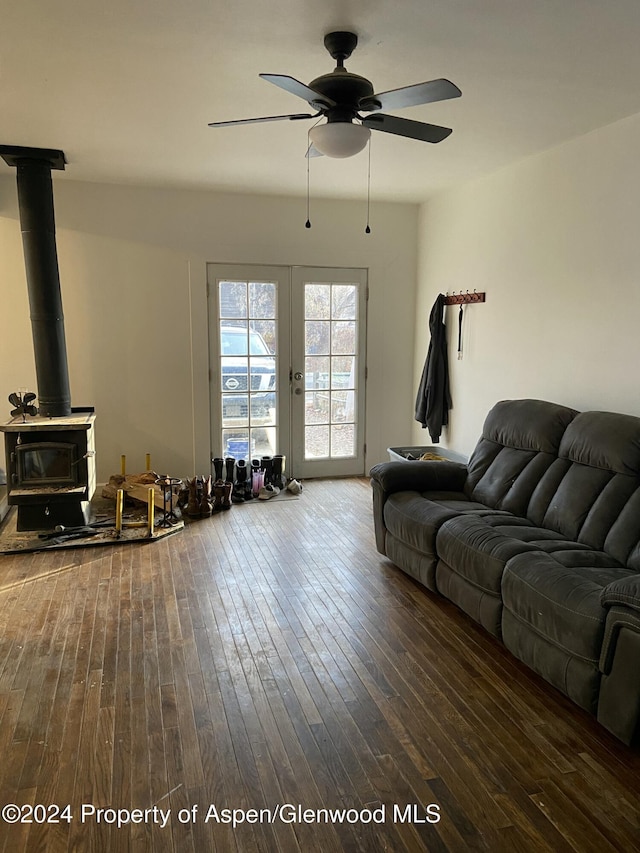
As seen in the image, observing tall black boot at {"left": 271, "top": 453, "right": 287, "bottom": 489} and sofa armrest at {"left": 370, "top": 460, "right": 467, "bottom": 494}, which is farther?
tall black boot at {"left": 271, "top": 453, "right": 287, "bottom": 489}

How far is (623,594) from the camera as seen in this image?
2.08 meters

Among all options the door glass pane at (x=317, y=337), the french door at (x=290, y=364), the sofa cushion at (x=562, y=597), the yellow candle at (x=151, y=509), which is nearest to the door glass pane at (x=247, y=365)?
the french door at (x=290, y=364)

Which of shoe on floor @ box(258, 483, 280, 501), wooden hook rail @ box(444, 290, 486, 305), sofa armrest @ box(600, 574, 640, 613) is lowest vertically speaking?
shoe on floor @ box(258, 483, 280, 501)

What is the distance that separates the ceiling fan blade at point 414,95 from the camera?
2.28m

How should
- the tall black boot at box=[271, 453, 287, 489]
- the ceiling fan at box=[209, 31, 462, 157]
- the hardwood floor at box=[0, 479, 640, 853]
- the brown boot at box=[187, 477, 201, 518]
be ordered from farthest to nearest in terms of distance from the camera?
the tall black boot at box=[271, 453, 287, 489], the brown boot at box=[187, 477, 201, 518], the ceiling fan at box=[209, 31, 462, 157], the hardwood floor at box=[0, 479, 640, 853]

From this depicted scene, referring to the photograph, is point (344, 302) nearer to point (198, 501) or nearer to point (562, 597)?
point (198, 501)

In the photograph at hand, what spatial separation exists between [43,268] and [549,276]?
11.6 ft

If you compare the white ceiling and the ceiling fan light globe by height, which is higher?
the white ceiling

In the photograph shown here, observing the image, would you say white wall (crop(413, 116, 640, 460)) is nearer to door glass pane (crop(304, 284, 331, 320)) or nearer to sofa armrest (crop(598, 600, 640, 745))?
door glass pane (crop(304, 284, 331, 320))

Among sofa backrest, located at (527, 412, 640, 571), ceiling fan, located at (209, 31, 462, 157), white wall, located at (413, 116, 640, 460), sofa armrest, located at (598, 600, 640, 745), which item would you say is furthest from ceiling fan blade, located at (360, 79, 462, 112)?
sofa armrest, located at (598, 600, 640, 745)

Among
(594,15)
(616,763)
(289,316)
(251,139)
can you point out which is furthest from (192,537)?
(594,15)

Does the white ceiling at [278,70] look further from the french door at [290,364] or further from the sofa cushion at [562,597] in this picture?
the sofa cushion at [562,597]

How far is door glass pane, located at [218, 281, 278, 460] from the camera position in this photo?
216 inches

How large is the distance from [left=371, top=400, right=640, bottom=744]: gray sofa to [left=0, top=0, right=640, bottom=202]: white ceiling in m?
1.69
